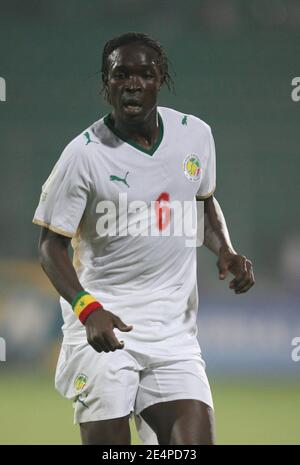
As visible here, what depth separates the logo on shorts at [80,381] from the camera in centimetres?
374

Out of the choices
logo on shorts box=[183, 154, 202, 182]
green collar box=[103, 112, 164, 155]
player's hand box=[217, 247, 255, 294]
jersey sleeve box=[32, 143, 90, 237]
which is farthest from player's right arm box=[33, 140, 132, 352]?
player's hand box=[217, 247, 255, 294]

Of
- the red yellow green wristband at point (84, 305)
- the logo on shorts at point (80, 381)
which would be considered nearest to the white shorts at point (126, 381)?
the logo on shorts at point (80, 381)

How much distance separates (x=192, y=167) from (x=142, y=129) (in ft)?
0.82

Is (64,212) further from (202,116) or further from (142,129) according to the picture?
(202,116)

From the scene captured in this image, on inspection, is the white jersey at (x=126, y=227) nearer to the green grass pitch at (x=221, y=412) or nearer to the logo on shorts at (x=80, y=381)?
the logo on shorts at (x=80, y=381)

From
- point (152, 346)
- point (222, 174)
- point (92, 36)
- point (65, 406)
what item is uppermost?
point (92, 36)

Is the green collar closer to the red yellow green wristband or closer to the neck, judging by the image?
the neck

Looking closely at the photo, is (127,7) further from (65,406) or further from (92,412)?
(92,412)

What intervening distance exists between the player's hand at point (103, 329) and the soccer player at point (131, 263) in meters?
0.14

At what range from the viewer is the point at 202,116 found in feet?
31.0

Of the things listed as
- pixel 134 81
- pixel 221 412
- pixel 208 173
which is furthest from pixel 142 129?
pixel 221 412

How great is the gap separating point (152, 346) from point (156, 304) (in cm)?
16
